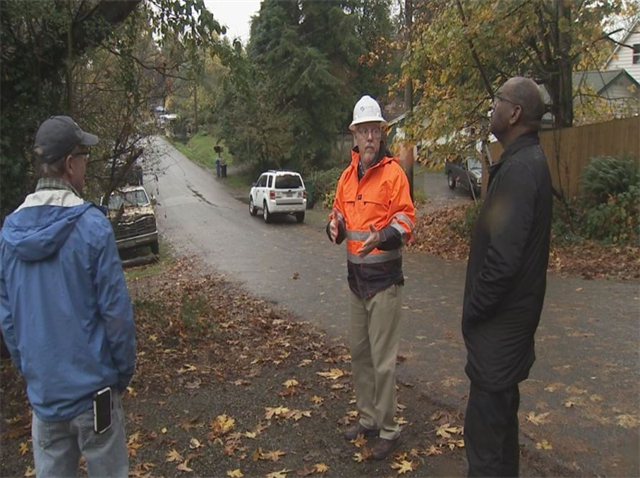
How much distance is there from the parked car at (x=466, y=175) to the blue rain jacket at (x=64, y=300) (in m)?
21.1

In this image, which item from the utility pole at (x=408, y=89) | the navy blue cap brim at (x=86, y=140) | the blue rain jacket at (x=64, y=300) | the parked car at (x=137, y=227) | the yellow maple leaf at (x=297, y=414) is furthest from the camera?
the parked car at (x=137, y=227)

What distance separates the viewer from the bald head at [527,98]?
290 centimetres

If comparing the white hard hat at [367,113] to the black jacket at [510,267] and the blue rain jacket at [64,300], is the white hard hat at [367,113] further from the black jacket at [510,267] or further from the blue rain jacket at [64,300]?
the blue rain jacket at [64,300]

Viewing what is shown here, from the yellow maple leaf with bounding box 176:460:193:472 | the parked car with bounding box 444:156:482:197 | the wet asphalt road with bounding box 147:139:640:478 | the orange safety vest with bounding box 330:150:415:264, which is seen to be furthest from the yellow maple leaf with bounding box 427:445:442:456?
the parked car with bounding box 444:156:482:197

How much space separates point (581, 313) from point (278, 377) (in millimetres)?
4345

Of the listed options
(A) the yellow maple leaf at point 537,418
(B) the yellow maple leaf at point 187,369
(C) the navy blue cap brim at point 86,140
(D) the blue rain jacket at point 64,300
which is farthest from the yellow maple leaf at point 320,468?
(C) the navy blue cap brim at point 86,140

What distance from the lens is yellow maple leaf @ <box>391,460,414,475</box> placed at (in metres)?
3.78

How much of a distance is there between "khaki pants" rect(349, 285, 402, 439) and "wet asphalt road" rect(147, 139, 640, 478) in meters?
1.00

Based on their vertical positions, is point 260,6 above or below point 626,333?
above

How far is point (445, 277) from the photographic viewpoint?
1105cm

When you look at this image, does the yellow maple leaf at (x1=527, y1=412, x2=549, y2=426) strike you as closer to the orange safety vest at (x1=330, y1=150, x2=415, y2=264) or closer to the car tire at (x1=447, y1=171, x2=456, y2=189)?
the orange safety vest at (x1=330, y1=150, x2=415, y2=264)

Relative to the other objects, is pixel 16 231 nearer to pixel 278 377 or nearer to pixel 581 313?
pixel 278 377

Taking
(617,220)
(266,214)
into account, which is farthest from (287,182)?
(617,220)

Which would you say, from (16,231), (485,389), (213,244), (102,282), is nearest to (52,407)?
(102,282)
